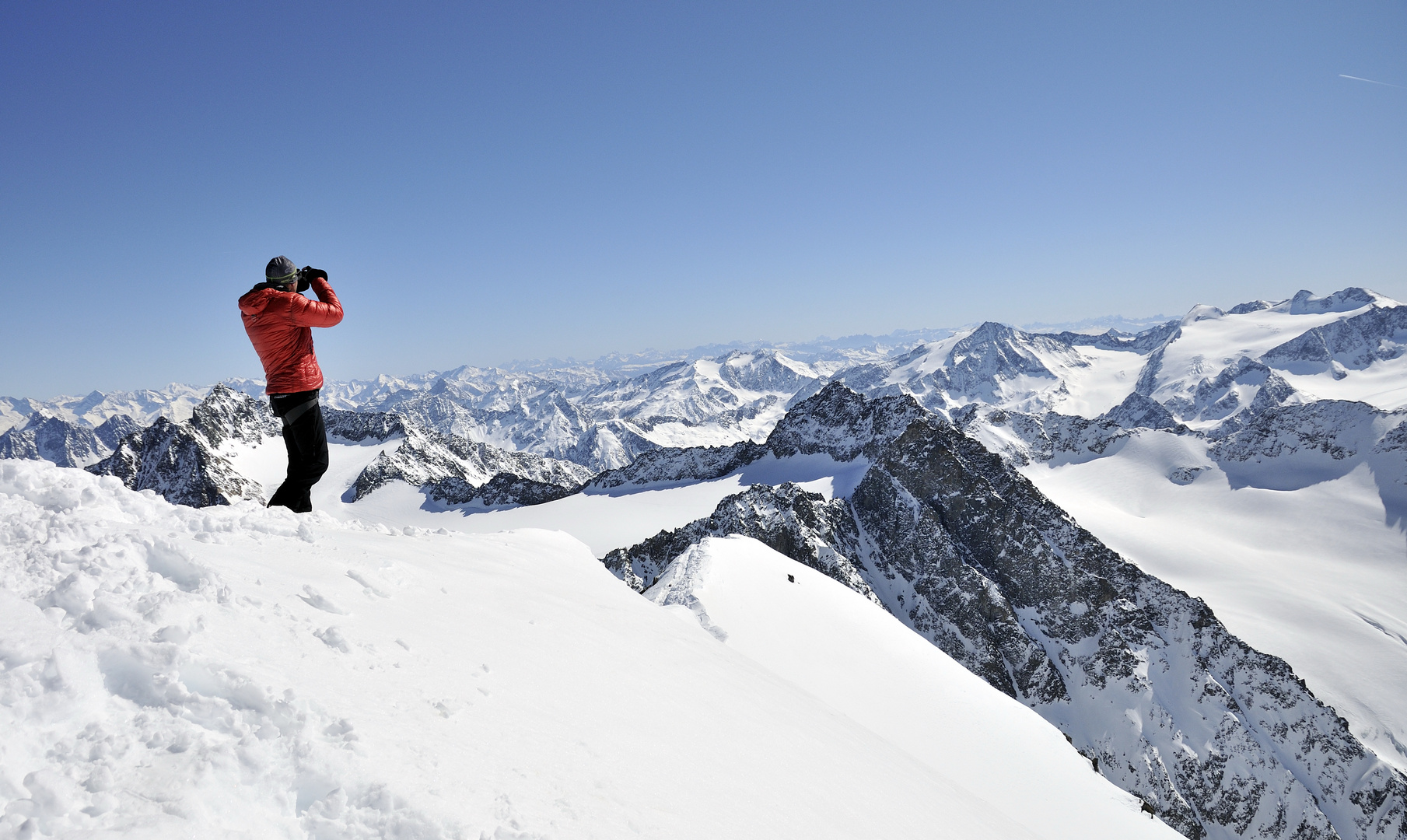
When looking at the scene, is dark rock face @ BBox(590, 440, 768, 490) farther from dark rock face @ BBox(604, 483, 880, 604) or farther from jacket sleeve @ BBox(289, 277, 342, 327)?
jacket sleeve @ BBox(289, 277, 342, 327)

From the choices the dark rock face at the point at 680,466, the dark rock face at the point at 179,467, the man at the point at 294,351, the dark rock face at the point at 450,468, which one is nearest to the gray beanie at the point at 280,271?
the man at the point at 294,351

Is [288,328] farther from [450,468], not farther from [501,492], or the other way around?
[450,468]

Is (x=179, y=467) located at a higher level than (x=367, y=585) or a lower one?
lower

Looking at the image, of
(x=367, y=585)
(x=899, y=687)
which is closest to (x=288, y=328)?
(x=367, y=585)

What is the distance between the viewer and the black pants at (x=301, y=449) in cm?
806

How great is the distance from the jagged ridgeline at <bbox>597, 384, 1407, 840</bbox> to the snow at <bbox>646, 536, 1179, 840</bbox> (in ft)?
73.9

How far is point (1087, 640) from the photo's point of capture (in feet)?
194

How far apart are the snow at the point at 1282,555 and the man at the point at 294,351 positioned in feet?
341

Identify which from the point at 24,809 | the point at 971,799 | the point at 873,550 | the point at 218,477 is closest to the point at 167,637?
the point at 24,809

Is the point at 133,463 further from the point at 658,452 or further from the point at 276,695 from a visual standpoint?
the point at 276,695

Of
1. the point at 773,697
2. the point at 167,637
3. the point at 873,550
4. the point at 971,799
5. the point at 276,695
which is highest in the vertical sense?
the point at 167,637

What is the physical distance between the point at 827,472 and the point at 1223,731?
1846 inches

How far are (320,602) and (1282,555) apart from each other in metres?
150

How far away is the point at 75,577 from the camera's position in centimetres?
348
